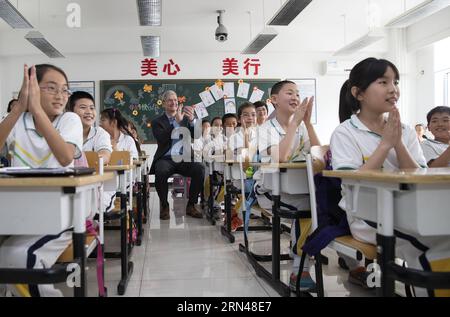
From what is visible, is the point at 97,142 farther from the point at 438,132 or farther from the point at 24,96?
the point at 438,132

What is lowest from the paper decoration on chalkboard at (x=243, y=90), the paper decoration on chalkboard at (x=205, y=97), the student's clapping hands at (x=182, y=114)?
the student's clapping hands at (x=182, y=114)

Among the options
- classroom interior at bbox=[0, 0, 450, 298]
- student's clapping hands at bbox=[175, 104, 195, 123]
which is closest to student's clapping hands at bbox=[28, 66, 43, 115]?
student's clapping hands at bbox=[175, 104, 195, 123]

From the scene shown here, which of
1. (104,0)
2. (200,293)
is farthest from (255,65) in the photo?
(200,293)

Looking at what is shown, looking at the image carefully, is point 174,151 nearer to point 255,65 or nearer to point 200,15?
point 200,15

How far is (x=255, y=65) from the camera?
8062mm

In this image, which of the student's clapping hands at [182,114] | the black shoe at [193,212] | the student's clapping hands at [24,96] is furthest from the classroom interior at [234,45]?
the student's clapping hands at [24,96]

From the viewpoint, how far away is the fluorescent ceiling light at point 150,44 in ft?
20.9

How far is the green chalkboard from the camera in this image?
7.76 m

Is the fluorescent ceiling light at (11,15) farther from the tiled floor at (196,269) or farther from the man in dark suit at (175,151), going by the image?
the tiled floor at (196,269)

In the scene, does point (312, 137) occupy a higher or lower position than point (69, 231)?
higher

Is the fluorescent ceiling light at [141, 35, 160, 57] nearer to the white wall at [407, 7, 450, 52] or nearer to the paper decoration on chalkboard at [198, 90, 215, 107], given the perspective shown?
the paper decoration on chalkboard at [198, 90, 215, 107]

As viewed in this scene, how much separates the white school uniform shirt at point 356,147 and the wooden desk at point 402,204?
0.95 feet

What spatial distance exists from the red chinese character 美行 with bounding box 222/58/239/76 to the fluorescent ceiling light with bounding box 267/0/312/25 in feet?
8.45

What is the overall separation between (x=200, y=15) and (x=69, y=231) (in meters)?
6.21
